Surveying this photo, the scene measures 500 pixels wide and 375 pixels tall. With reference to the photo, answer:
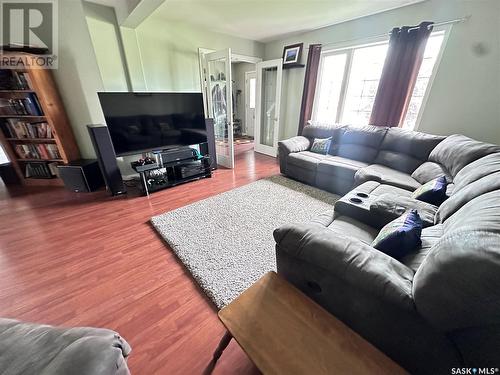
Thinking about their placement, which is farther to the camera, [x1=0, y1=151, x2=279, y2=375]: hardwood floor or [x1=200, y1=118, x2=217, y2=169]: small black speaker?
[x1=200, y1=118, x2=217, y2=169]: small black speaker

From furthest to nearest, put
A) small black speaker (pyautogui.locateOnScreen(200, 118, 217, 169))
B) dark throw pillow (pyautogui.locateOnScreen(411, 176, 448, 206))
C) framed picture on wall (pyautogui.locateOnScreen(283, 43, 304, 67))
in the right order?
1. framed picture on wall (pyautogui.locateOnScreen(283, 43, 304, 67))
2. small black speaker (pyautogui.locateOnScreen(200, 118, 217, 169))
3. dark throw pillow (pyautogui.locateOnScreen(411, 176, 448, 206))

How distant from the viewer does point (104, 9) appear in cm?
275

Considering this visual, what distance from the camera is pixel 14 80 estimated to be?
2.77 m

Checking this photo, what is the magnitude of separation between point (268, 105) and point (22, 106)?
4.26 meters

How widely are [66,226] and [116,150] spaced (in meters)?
1.11

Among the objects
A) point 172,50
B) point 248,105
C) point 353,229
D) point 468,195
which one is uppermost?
point 172,50

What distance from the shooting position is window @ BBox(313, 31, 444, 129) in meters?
2.79

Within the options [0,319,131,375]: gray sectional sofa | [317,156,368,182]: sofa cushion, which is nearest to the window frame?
[317,156,368,182]: sofa cushion

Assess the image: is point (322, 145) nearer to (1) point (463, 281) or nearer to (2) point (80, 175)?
(1) point (463, 281)

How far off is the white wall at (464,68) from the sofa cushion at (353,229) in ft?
7.53

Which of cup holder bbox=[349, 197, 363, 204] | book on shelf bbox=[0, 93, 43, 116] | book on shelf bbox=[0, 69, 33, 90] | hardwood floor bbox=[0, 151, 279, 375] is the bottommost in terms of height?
hardwood floor bbox=[0, 151, 279, 375]

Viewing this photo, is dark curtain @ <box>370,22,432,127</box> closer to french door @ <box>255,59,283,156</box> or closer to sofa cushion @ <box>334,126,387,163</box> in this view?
sofa cushion @ <box>334,126,387,163</box>

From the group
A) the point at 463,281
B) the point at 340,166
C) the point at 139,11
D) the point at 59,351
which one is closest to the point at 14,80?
the point at 139,11

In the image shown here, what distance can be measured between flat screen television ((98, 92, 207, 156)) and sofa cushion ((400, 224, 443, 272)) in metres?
3.15
